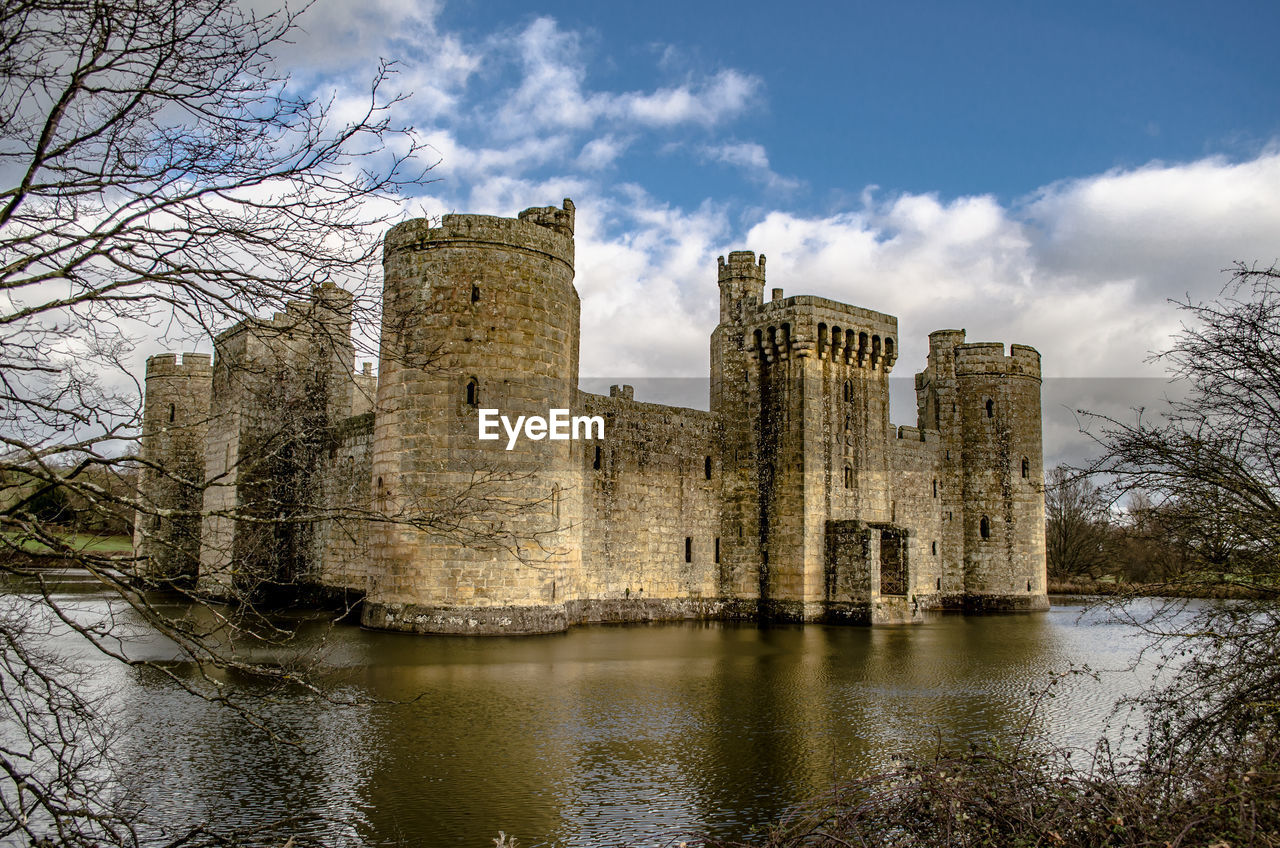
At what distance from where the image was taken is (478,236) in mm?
19406

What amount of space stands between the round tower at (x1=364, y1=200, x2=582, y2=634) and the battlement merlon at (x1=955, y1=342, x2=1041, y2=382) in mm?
17713

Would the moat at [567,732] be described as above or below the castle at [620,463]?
below

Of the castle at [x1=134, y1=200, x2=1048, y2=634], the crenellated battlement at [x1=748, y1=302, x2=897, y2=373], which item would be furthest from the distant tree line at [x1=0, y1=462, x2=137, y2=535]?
the crenellated battlement at [x1=748, y1=302, x2=897, y2=373]

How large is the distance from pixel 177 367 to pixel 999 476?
28.6 m

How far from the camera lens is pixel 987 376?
105 feet

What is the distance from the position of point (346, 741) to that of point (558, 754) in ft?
7.13

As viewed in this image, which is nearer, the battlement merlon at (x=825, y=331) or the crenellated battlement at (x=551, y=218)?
the crenellated battlement at (x=551, y=218)

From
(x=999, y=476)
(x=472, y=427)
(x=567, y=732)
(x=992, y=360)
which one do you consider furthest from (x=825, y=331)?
(x=567, y=732)

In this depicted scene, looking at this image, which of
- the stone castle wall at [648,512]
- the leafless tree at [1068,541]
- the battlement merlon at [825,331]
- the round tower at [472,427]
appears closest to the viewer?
the round tower at [472,427]

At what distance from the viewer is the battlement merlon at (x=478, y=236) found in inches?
764

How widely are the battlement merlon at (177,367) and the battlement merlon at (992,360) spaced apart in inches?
1021

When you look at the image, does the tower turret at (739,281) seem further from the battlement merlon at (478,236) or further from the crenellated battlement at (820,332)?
the battlement merlon at (478,236)

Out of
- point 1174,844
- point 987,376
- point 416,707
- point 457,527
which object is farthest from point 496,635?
point 987,376

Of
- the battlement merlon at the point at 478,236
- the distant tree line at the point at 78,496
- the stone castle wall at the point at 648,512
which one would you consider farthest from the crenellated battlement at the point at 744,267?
the distant tree line at the point at 78,496
